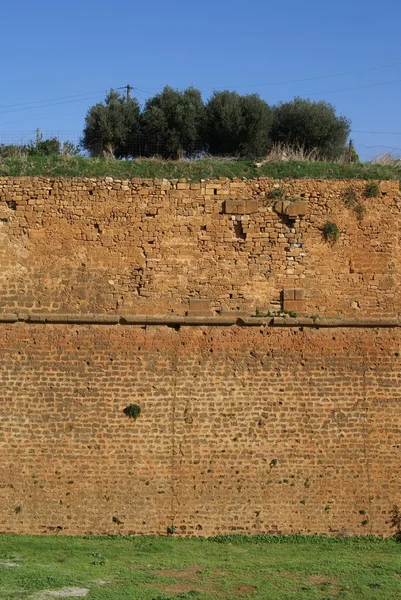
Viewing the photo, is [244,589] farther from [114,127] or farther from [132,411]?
[114,127]

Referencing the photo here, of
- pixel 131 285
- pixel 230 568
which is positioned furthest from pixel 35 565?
pixel 131 285

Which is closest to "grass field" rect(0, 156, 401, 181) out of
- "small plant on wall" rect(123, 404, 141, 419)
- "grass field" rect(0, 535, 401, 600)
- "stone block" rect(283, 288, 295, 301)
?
"stone block" rect(283, 288, 295, 301)

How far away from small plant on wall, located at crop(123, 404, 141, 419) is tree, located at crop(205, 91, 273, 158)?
891 centimetres

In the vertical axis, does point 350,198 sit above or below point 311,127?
below

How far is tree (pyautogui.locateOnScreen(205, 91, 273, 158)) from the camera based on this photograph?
1827 cm

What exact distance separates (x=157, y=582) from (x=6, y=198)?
604cm

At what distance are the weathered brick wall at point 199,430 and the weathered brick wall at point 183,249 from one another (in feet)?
1.86

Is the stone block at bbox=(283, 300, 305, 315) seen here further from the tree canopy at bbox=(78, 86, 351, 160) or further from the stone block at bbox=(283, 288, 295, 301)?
the tree canopy at bbox=(78, 86, 351, 160)

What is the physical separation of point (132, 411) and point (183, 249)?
2513mm

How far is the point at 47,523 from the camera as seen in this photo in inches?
424

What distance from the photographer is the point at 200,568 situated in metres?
9.41

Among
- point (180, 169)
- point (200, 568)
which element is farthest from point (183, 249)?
point (200, 568)

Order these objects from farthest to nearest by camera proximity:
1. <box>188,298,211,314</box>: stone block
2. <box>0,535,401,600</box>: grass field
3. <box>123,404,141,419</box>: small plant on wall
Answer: <box>188,298,211,314</box>: stone block < <box>123,404,141,419</box>: small plant on wall < <box>0,535,401,600</box>: grass field

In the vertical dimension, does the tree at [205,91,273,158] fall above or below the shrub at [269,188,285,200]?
above
